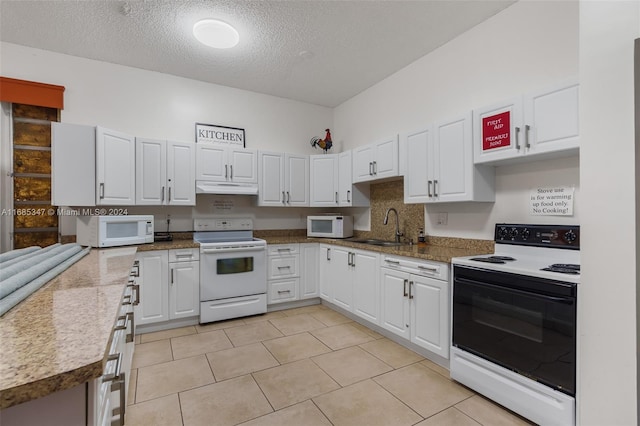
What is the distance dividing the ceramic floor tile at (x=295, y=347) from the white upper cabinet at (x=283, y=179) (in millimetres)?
1734

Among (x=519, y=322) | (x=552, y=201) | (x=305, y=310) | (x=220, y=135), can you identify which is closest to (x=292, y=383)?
(x=519, y=322)

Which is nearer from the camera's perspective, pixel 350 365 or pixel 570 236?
pixel 570 236

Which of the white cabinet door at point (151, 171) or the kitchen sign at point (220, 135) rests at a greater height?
the kitchen sign at point (220, 135)

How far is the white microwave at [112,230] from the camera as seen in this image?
2.85m

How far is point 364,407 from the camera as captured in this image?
1949 millimetres

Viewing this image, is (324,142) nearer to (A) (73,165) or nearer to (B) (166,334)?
(A) (73,165)

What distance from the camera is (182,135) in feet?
12.6

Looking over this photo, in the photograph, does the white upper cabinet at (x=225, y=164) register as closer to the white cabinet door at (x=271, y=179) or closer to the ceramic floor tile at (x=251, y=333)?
the white cabinet door at (x=271, y=179)

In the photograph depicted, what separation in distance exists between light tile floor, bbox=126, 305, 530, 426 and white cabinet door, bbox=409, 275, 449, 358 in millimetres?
A: 198

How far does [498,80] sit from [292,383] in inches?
115

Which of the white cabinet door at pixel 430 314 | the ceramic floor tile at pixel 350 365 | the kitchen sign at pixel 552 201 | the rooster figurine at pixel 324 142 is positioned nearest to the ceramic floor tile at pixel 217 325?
the ceramic floor tile at pixel 350 365

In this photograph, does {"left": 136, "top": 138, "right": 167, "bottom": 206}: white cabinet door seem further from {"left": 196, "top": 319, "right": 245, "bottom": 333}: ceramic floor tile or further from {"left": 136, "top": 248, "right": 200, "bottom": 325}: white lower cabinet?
{"left": 196, "top": 319, "right": 245, "bottom": 333}: ceramic floor tile

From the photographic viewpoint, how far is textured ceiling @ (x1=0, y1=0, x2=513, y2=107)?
251cm

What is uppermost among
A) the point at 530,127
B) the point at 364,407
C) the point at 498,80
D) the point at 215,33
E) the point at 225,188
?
the point at 215,33
